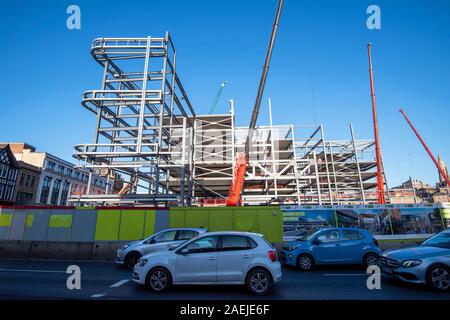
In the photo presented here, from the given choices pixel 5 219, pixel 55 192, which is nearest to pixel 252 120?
pixel 5 219

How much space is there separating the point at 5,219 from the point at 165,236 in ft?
35.4

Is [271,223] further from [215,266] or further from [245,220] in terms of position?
[215,266]

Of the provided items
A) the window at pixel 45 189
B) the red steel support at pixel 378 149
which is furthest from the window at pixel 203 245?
the window at pixel 45 189

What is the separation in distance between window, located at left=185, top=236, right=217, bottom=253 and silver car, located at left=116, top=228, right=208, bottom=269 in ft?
10.9

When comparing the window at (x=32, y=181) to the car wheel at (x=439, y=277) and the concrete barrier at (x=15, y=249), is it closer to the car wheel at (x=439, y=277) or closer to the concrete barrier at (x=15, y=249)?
the concrete barrier at (x=15, y=249)

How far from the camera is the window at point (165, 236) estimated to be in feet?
32.9

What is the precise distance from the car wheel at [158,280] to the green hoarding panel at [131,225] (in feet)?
23.8

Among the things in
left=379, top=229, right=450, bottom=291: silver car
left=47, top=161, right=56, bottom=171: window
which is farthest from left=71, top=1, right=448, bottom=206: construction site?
left=47, top=161, right=56, bottom=171: window

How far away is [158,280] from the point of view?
6328mm

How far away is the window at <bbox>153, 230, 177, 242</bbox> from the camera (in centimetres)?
1004

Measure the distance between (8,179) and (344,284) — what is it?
186 ft

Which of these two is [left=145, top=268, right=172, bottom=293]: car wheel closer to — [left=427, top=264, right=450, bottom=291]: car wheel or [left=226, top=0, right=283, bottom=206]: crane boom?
[left=427, top=264, right=450, bottom=291]: car wheel
